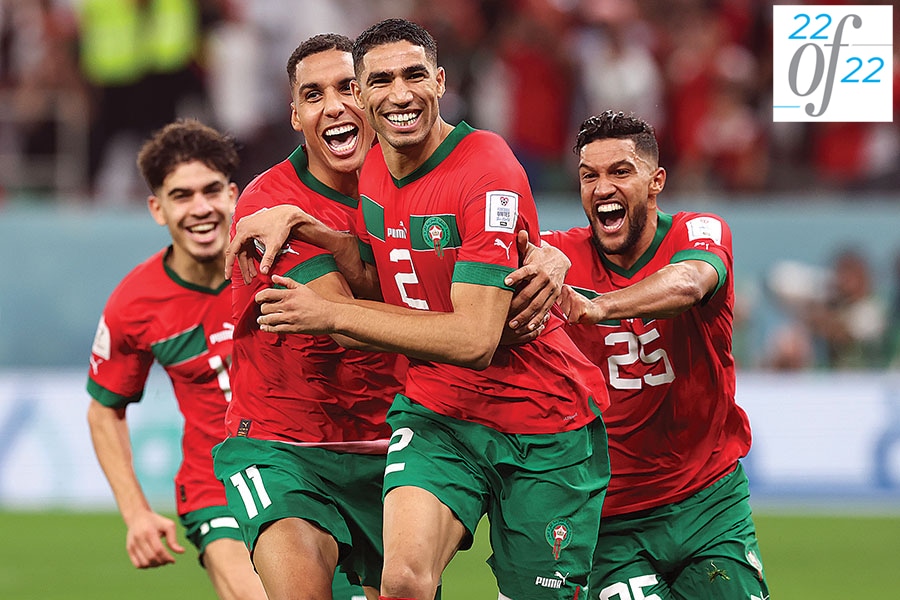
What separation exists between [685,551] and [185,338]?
97.2 inches

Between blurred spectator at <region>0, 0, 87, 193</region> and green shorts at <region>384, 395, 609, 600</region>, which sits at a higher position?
blurred spectator at <region>0, 0, 87, 193</region>

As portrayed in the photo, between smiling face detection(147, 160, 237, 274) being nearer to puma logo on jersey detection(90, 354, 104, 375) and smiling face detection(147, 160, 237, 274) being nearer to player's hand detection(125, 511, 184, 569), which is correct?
puma logo on jersey detection(90, 354, 104, 375)

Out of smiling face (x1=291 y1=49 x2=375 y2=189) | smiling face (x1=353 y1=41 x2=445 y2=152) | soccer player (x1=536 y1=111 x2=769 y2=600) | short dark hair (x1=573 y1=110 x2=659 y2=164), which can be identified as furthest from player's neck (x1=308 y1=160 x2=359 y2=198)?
short dark hair (x1=573 y1=110 x2=659 y2=164)

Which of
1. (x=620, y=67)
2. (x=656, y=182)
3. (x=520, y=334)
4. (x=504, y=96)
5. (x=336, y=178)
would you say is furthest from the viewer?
(x=504, y=96)

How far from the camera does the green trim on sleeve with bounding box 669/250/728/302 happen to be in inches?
231

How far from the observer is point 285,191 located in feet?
19.4

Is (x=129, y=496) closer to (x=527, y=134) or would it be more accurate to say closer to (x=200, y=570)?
(x=200, y=570)

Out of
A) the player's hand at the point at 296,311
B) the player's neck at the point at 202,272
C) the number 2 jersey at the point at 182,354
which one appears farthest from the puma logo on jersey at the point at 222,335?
the player's hand at the point at 296,311

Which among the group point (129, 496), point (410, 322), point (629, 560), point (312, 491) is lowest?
point (629, 560)

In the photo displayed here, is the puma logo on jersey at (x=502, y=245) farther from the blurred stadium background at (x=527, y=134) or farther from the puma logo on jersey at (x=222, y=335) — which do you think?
the blurred stadium background at (x=527, y=134)

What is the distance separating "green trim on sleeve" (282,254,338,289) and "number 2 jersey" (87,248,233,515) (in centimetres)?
136

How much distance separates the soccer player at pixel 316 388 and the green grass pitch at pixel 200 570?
4.10m

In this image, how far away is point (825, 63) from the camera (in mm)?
7164

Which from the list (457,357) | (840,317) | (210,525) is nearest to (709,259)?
(457,357)
